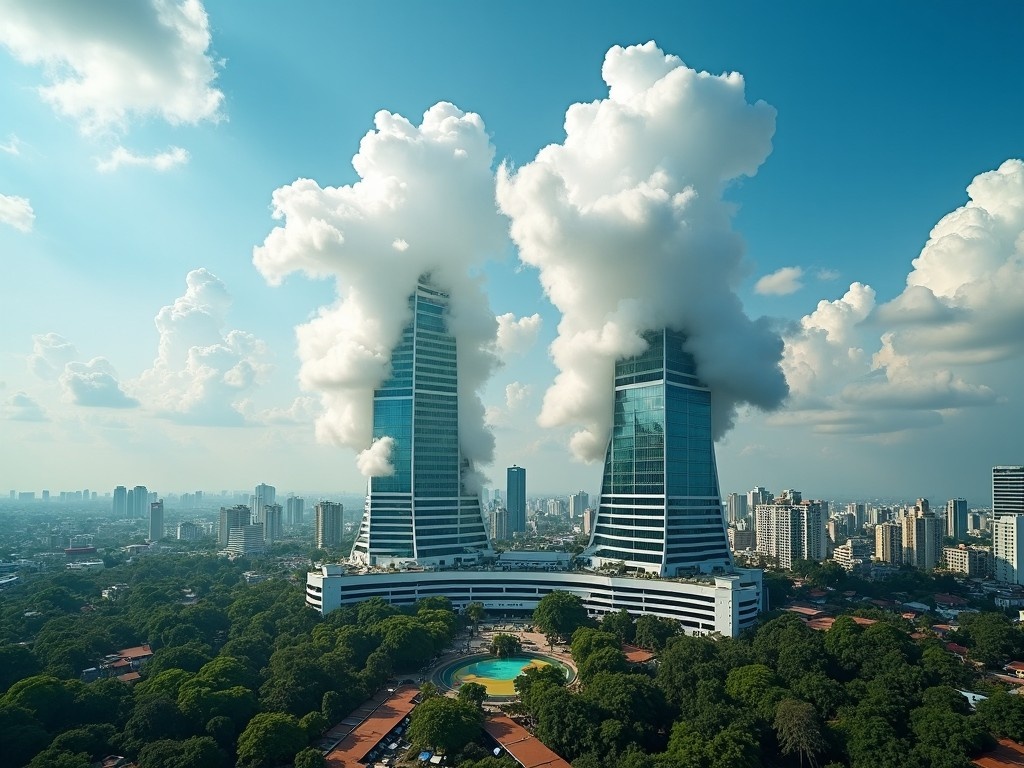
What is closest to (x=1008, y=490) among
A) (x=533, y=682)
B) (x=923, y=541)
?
(x=923, y=541)

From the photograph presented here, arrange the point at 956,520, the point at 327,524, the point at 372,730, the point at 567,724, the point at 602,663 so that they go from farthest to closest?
the point at 956,520 < the point at 327,524 < the point at 602,663 < the point at 372,730 < the point at 567,724

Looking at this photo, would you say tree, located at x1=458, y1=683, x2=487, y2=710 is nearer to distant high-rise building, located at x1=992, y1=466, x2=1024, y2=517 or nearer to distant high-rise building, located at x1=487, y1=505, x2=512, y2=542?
distant high-rise building, located at x1=992, y1=466, x2=1024, y2=517

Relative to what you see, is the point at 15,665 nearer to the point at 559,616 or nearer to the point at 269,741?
the point at 269,741

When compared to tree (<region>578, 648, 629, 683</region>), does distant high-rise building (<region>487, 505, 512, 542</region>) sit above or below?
below

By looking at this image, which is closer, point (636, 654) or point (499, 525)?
point (636, 654)

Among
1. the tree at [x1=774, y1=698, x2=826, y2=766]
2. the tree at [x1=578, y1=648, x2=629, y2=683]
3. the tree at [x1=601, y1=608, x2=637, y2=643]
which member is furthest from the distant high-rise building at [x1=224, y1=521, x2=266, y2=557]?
the tree at [x1=774, y1=698, x2=826, y2=766]

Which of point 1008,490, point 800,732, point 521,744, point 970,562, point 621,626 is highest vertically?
point 1008,490

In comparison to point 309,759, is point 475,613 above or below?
above
